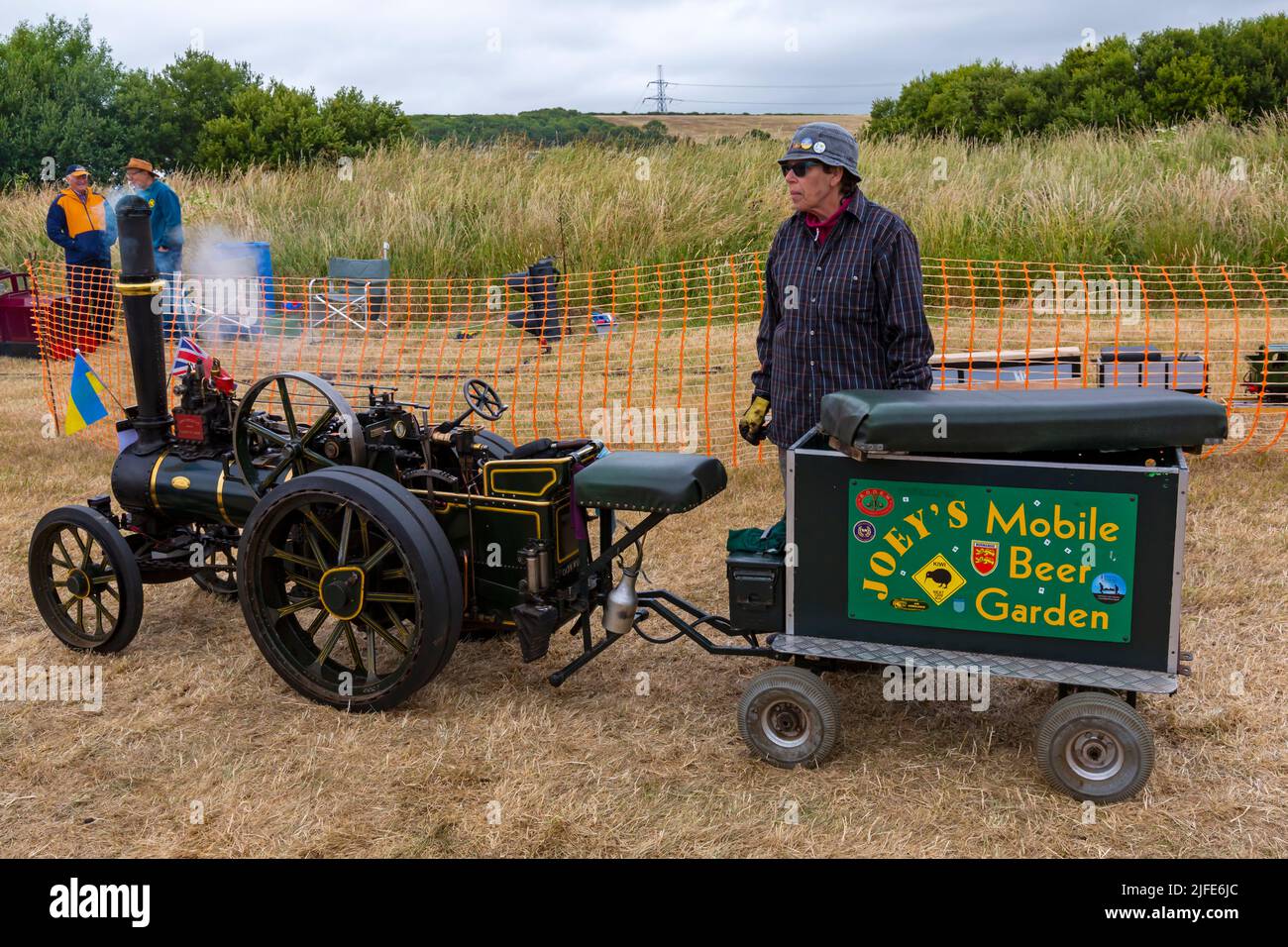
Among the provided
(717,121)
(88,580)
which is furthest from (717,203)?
(717,121)

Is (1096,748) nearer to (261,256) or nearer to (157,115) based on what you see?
(261,256)

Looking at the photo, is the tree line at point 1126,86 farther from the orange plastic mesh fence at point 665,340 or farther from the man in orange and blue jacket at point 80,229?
the man in orange and blue jacket at point 80,229

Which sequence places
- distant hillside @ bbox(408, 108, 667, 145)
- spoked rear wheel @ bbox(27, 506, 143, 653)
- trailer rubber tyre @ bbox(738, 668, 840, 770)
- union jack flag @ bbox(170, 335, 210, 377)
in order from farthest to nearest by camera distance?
1. distant hillside @ bbox(408, 108, 667, 145)
2. union jack flag @ bbox(170, 335, 210, 377)
3. spoked rear wheel @ bbox(27, 506, 143, 653)
4. trailer rubber tyre @ bbox(738, 668, 840, 770)

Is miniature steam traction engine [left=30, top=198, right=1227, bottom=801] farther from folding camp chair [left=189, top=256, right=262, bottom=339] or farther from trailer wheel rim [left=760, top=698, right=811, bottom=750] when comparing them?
folding camp chair [left=189, top=256, right=262, bottom=339]

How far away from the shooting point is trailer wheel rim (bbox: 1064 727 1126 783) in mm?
3385

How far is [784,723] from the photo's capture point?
3.75 meters

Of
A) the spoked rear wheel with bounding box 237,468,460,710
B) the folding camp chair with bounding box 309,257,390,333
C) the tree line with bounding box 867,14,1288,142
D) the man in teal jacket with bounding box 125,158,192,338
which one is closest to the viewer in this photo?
the spoked rear wheel with bounding box 237,468,460,710

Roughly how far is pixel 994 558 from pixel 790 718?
0.87m

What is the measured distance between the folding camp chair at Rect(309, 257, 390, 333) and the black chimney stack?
7540 millimetres

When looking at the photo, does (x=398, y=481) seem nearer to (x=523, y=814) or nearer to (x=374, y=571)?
(x=374, y=571)

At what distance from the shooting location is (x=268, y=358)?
10.9m

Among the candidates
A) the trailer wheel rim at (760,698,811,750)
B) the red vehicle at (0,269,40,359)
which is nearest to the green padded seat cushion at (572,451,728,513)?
the trailer wheel rim at (760,698,811,750)

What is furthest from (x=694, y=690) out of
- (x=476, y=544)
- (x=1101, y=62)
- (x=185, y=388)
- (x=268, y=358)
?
(x=1101, y=62)

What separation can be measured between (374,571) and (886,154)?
Answer: 535 inches
